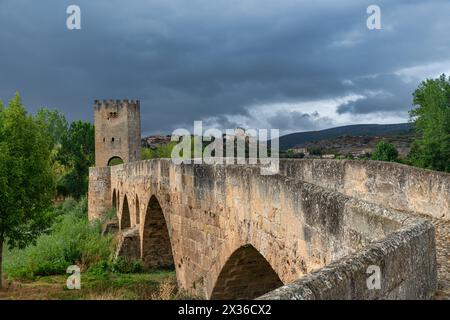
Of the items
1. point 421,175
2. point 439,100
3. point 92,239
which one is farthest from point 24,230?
point 439,100

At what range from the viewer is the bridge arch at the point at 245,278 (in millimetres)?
10115

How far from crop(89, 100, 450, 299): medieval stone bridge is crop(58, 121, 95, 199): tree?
28.9 m

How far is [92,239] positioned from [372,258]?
839 inches

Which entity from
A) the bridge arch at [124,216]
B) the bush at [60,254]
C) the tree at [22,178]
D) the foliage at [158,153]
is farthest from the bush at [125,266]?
the foliage at [158,153]

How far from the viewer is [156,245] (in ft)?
67.8

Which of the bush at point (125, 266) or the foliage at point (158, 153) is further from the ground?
the foliage at point (158, 153)

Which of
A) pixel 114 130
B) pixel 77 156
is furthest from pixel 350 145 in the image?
pixel 114 130

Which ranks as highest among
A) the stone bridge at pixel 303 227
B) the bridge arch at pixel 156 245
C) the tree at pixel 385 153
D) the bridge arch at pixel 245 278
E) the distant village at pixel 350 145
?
the distant village at pixel 350 145

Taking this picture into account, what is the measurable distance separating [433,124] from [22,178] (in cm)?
2855

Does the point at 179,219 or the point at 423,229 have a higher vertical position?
the point at 423,229

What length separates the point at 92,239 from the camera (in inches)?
925

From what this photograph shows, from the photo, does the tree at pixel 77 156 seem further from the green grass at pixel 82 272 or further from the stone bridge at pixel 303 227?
the stone bridge at pixel 303 227

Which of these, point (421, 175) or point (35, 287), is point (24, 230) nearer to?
point (35, 287)

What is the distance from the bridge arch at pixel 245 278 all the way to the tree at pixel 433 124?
82.9 feet
